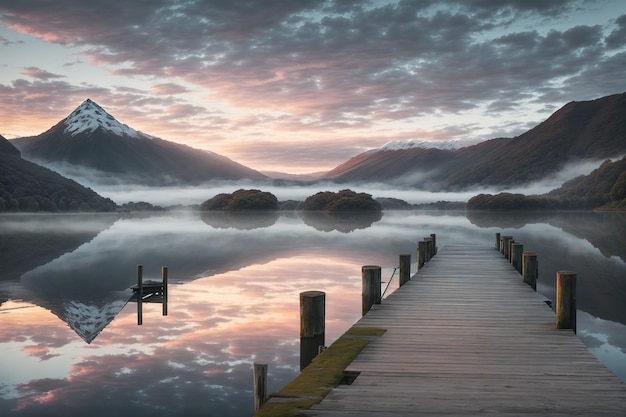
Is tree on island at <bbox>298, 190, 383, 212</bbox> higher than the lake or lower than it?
higher

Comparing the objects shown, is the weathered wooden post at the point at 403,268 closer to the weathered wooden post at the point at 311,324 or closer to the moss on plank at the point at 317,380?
the weathered wooden post at the point at 311,324

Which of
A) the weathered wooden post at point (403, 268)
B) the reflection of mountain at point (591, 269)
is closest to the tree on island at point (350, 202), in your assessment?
the reflection of mountain at point (591, 269)

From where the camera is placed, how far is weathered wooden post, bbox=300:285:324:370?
38.1 ft

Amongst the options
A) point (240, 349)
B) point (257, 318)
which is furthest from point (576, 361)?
point (257, 318)

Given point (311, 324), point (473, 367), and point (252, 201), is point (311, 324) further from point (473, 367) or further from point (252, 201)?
point (252, 201)

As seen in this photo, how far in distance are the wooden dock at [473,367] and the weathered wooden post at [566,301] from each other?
24 cm

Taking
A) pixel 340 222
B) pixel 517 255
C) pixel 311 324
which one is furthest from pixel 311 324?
pixel 340 222

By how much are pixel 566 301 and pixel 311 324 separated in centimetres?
499

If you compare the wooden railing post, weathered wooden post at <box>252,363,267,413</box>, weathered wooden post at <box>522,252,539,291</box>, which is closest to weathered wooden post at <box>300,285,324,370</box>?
the wooden railing post

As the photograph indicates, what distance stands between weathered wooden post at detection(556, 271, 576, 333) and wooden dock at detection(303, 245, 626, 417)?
244 millimetres

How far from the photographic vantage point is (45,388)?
11406mm

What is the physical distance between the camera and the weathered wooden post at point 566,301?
11.4 meters

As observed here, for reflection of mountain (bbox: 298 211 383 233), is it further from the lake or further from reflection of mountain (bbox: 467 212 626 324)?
the lake

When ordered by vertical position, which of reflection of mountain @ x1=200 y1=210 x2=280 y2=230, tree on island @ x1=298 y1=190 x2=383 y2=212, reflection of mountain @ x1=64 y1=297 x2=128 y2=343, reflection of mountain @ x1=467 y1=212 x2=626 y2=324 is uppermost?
tree on island @ x1=298 y1=190 x2=383 y2=212
